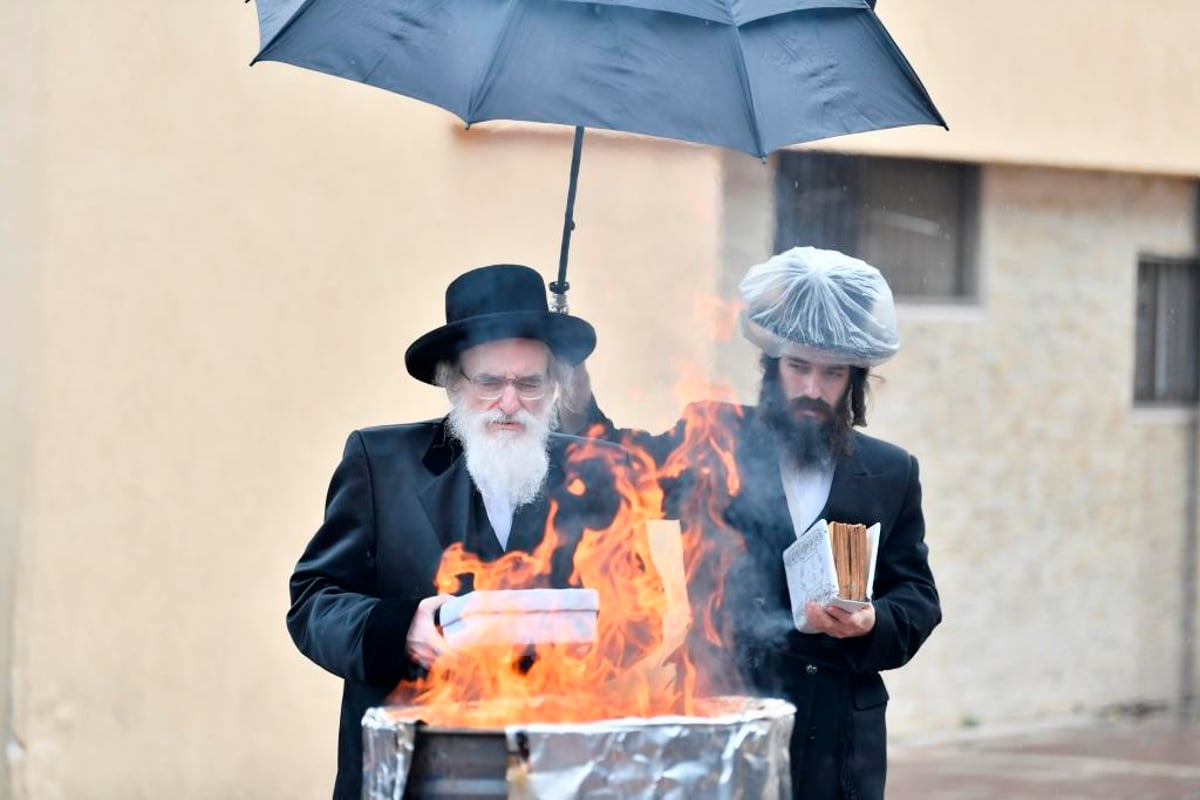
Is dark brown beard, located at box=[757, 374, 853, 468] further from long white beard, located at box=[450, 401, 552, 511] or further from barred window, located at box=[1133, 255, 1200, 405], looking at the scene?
barred window, located at box=[1133, 255, 1200, 405]

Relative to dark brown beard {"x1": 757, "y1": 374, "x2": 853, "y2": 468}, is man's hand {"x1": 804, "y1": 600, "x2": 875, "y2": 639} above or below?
below

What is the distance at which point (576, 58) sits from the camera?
11.6ft

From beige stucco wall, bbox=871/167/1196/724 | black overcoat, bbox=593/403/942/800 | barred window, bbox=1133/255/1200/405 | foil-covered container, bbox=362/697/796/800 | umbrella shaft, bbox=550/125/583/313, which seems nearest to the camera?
foil-covered container, bbox=362/697/796/800

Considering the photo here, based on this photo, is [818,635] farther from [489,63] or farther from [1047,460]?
[1047,460]

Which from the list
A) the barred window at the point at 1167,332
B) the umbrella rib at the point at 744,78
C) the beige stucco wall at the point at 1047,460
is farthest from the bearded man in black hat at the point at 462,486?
the barred window at the point at 1167,332

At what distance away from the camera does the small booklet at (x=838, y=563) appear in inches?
132

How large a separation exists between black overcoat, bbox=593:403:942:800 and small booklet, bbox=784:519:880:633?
0.23 meters

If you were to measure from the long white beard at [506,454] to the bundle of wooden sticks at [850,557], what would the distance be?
2.04 feet

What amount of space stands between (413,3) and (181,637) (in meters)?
3.46

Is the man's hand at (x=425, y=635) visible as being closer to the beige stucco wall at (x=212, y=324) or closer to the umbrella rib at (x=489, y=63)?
the umbrella rib at (x=489, y=63)

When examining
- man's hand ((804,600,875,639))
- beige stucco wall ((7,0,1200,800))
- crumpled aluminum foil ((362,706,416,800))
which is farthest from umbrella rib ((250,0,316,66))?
beige stucco wall ((7,0,1200,800))

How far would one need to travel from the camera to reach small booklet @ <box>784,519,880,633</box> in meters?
3.36

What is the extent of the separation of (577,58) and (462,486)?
91 cm

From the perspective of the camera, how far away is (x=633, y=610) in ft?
11.1
